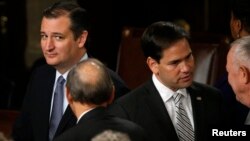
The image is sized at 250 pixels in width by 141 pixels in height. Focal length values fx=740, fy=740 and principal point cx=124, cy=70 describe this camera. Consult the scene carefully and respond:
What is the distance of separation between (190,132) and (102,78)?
58 centimetres

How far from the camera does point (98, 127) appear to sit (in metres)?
2.96

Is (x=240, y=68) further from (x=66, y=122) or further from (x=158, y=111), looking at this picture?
(x=66, y=122)

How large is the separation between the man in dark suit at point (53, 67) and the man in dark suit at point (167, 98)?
0.85ft

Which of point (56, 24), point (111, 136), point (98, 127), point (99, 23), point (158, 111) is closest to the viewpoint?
point (111, 136)

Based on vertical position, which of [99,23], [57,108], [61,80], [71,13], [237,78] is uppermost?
[71,13]

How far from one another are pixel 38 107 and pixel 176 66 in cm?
77

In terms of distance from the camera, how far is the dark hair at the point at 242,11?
3814 millimetres

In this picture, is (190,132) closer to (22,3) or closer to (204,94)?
(204,94)

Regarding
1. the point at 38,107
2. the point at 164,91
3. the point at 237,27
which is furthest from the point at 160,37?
the point at 38,107

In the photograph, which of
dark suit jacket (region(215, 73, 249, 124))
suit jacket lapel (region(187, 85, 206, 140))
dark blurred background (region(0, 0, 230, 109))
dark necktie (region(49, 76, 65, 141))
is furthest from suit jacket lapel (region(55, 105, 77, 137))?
dark blurred background (region(0, 0, 230, 109))

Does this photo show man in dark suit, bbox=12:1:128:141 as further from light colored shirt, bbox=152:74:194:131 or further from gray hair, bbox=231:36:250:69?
gray hair, bbox=231:36:250:69

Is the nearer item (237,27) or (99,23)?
(237,27)

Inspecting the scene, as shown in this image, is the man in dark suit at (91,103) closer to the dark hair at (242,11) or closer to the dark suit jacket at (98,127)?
the dark suit jacket at (98,127)

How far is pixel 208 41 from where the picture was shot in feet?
15.1
